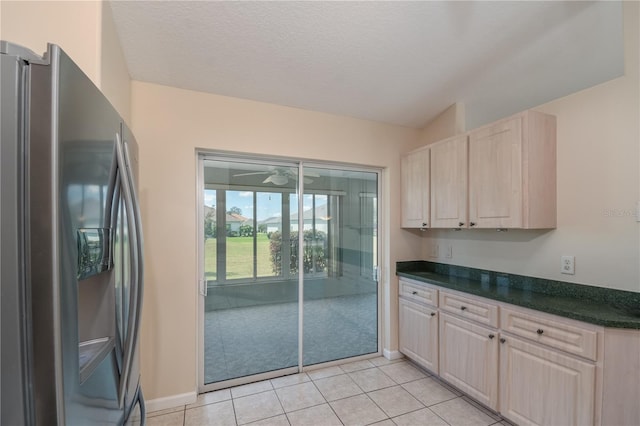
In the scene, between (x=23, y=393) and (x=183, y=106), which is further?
(x=183, y=106)

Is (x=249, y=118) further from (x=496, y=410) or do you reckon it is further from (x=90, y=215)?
(x=496, y=410)

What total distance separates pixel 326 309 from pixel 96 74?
2674 mm

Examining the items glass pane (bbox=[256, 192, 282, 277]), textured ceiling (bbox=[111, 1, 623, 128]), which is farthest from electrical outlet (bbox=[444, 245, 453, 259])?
glass pane (bbox=[256, 192, 282, 277])

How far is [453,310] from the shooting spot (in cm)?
251

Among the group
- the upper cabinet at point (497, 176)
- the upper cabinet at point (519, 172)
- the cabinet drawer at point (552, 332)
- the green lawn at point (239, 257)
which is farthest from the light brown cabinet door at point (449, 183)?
the green lawn at point (239, 257)

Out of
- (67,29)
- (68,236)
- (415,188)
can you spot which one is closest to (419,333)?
(415,188)

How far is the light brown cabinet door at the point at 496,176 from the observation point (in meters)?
2.14

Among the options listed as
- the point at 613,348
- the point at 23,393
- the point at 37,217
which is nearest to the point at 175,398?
the point at 23,393

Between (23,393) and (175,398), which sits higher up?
(23,393)

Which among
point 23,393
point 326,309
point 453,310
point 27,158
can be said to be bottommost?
point 326,309

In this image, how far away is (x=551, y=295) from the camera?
2191mm

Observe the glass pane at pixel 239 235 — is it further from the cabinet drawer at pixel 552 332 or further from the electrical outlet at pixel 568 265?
the electrical outlet at pixel 568 265

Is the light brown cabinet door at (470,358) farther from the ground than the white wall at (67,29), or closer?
closer


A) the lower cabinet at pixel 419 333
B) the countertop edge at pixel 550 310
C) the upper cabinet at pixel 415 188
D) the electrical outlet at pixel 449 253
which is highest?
the upper cabinet at pixel 415 188
